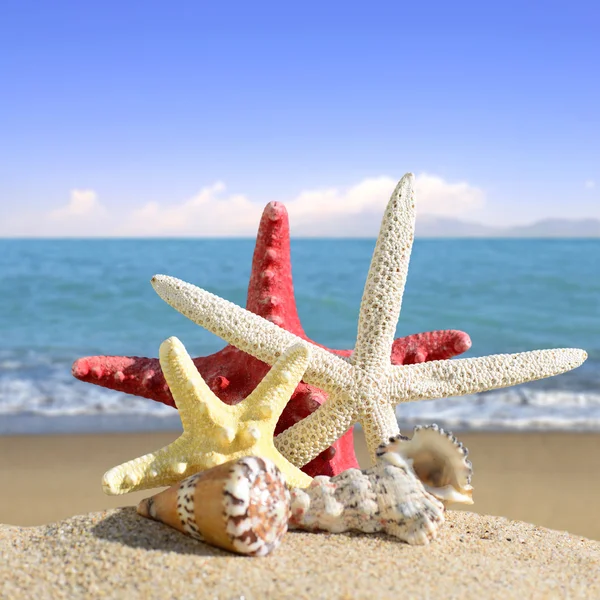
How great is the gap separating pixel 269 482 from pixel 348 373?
841 millimetres

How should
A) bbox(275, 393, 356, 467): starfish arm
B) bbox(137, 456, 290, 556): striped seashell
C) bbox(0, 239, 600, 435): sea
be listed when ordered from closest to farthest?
bbox(137, 456, 290, 556): striped seashell → bbox(275, 393, 356, 467): starfish arm → bbox(0, 239, 600, 435): sea

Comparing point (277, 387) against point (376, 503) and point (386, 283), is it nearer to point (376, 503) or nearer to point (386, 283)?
point (376, 503)

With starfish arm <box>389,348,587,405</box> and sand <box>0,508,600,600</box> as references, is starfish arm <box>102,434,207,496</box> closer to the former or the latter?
sand <box>0,508,600,600</box>

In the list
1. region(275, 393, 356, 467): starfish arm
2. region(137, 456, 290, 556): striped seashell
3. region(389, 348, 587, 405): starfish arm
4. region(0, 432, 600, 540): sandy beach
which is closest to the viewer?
region(137, 456, 290, 556): striped seashell

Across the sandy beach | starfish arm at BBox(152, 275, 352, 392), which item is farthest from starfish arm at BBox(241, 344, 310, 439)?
the sandy beach

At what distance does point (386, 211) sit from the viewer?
3.20m

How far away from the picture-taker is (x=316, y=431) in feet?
9.67

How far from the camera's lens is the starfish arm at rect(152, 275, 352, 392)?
2969 millimetres

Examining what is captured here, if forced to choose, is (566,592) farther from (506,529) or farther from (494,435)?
(494,435)

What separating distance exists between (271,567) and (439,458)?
0.80 m

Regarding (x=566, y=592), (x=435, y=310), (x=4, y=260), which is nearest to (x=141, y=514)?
(x=566, y=592)

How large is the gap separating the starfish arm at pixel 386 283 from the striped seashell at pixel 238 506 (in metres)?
0.90

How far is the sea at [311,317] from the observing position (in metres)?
6.91

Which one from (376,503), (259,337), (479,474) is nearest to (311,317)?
(479,474)
